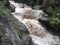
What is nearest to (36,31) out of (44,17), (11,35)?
(44,17)

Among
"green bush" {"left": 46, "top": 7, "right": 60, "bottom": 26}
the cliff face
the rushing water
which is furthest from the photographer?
"green bush" {"left": 46, "top": 7, "right": 60, "bottom": 26}

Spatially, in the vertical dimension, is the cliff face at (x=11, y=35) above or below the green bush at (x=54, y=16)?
above

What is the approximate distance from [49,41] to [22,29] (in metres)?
1.49

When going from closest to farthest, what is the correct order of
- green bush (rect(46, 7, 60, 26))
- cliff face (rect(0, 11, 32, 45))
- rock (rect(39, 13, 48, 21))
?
cliff face (rect(0, 11, 32, 45))
green bush (rect(46, 7, 60, 26))
rock (rect(39, 13, 48, 21))

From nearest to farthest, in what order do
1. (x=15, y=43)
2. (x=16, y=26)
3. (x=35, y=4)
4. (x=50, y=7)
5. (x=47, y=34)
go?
(x=15, y=43), (x=16, y=26), (x=47, y=34), (x=50, y=7), (x=35, y=4)

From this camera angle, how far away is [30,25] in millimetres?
11219

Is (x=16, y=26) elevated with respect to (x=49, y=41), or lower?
elevated

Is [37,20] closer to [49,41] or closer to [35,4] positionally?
[49,41]

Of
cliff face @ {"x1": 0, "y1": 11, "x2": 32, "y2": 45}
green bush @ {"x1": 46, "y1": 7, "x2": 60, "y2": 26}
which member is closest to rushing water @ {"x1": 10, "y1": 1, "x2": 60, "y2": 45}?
green bush @ {"x1": 46, "y1": 7, "x2": 60, "y2": 26}

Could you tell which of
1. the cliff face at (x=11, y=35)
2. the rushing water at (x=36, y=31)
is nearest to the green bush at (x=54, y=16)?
the rushing water at (x=36, y=31)

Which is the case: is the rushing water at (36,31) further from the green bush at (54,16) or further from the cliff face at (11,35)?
the cliff face at (11,35)

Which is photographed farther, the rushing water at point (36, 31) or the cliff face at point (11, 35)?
the rushing water at point (36, 31)

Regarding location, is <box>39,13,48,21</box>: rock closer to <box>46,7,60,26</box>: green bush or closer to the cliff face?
<box>46,7,60,26</box>: green bush

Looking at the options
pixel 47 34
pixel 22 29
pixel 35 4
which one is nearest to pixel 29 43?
pixel 22 29
